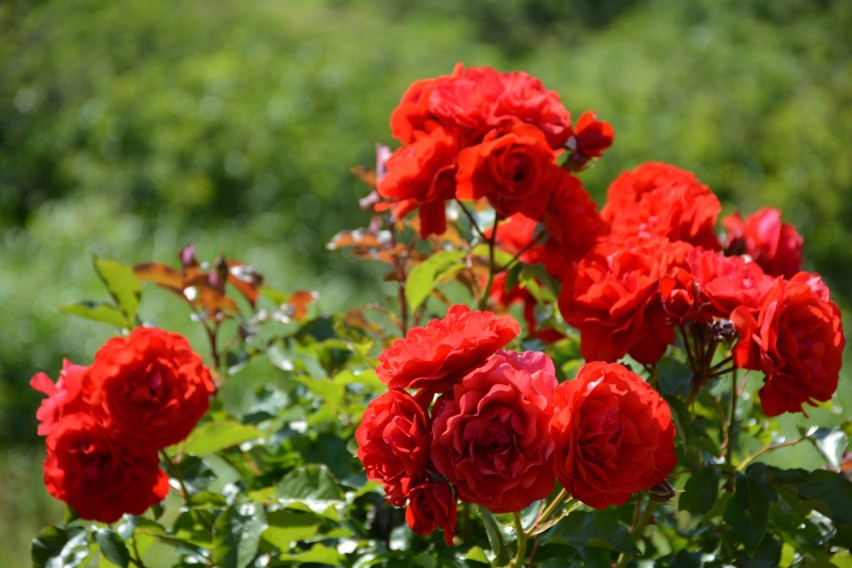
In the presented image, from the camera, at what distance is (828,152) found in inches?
194

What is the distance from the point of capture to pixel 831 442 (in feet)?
4.12

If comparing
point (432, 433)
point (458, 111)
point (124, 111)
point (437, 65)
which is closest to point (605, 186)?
point (437, 65)

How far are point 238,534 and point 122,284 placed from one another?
1.47 ft

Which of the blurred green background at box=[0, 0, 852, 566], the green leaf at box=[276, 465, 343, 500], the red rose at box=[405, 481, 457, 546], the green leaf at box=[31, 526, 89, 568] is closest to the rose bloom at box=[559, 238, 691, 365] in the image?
the red rose at box=[405, 481, 457, 546]

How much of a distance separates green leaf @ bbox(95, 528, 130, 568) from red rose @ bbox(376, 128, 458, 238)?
50 cm

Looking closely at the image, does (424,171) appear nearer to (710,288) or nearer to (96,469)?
(710,288)

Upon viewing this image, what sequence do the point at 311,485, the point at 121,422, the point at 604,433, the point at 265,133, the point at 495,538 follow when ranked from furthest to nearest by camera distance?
the point at 265,133 < the point at 311,485 < the point at 121,422 < the point at 495,538 < the point at 604,433

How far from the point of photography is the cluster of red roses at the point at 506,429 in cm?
91

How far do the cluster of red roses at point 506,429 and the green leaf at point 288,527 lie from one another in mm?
316

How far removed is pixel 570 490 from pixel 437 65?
556 centimetres

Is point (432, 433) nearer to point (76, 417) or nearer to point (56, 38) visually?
point (76, 417)

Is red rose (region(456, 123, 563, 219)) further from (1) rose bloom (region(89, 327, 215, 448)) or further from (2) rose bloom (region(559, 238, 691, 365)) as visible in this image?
(1) rose bloom (region(89, 327, 215, 448))

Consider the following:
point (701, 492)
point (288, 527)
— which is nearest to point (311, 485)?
point (288, 527)

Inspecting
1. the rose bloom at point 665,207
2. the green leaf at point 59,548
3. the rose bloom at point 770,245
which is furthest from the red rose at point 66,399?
the rose bloom at point 770,245
